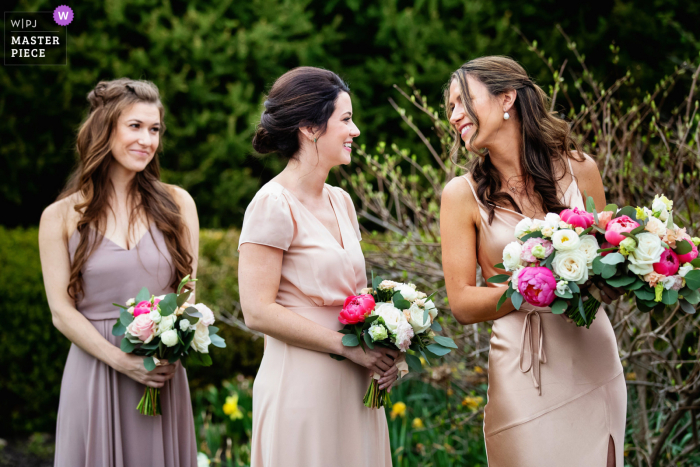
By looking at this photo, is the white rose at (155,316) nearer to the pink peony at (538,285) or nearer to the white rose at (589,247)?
the pink peony at (538,285)

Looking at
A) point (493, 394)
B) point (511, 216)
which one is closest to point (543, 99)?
point (511, 216)

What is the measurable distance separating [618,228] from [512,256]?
38 centimetres

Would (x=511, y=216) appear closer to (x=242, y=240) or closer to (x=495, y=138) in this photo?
(x=495, y=138)

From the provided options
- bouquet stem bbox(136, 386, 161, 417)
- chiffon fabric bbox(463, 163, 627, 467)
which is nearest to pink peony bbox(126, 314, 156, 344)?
bouquet stem bbox(136, 386, 161, 417)

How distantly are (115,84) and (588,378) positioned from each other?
276 centimetres

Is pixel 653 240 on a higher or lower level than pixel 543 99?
lower

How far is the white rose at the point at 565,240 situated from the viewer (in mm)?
2207

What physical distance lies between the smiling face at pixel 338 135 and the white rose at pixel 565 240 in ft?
3.03

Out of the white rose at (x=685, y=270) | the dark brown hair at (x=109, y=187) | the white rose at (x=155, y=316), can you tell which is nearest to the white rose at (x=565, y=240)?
the white rose at (x=685, y=270)

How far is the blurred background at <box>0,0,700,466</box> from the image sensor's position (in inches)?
172

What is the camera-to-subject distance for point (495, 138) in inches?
Result: 110

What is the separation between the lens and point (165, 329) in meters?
2.85

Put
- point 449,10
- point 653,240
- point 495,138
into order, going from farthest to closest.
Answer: point 449,10
point 495,138
point 653,240

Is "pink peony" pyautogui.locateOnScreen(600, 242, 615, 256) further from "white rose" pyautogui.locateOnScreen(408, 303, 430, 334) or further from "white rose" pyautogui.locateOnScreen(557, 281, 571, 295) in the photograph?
"white rose" pyautogui.locateOnScreen(408, 303, 430, 334)
